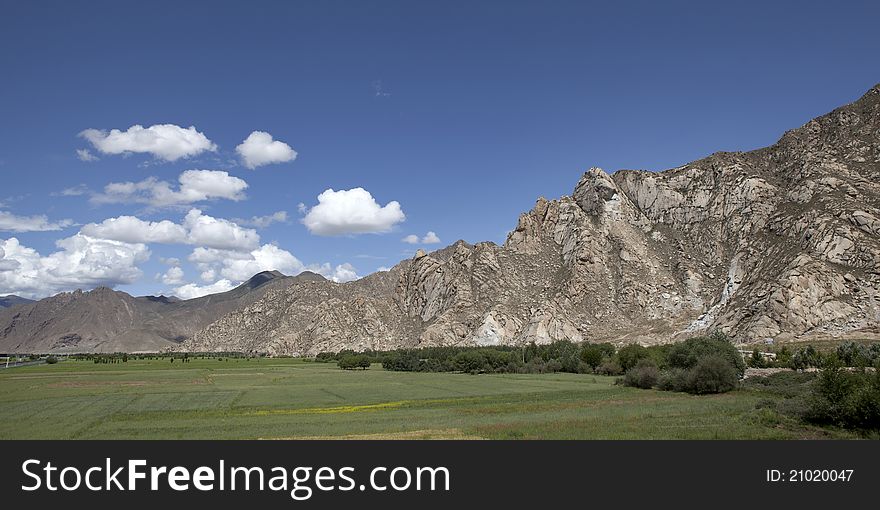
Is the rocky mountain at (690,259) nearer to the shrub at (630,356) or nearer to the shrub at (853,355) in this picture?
the shrub at (853,355)

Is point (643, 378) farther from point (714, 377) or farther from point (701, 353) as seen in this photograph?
point (714, 377)

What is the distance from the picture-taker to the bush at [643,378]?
65.9 metres

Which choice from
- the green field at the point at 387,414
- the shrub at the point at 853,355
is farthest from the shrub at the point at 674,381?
the shrub at the point at 853,355

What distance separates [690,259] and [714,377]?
110 metres

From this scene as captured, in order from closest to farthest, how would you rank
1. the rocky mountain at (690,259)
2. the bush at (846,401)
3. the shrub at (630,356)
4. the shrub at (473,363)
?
the bush at (846,401) → the shrub at (630,356) → the rocky mountain at (690,259) → the shrub at (473,363)

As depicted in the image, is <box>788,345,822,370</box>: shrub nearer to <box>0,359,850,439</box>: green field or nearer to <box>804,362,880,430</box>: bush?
<box>0,359,850,439</box>: green field

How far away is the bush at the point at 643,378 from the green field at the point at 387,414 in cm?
392

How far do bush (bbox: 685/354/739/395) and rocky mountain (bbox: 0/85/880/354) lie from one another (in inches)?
2199

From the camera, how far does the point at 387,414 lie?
1740 inches

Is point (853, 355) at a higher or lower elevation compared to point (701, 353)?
lower

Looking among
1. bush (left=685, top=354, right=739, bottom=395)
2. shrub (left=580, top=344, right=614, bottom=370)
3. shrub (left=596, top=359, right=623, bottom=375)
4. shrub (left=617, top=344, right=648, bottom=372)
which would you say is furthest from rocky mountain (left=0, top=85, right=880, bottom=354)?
bush (left=685, top=354, right=739, bottom=395)

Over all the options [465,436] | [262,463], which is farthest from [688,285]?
[262,463]

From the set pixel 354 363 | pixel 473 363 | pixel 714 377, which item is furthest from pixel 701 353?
pixel 354 363

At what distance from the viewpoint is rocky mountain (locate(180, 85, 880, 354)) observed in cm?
10781
